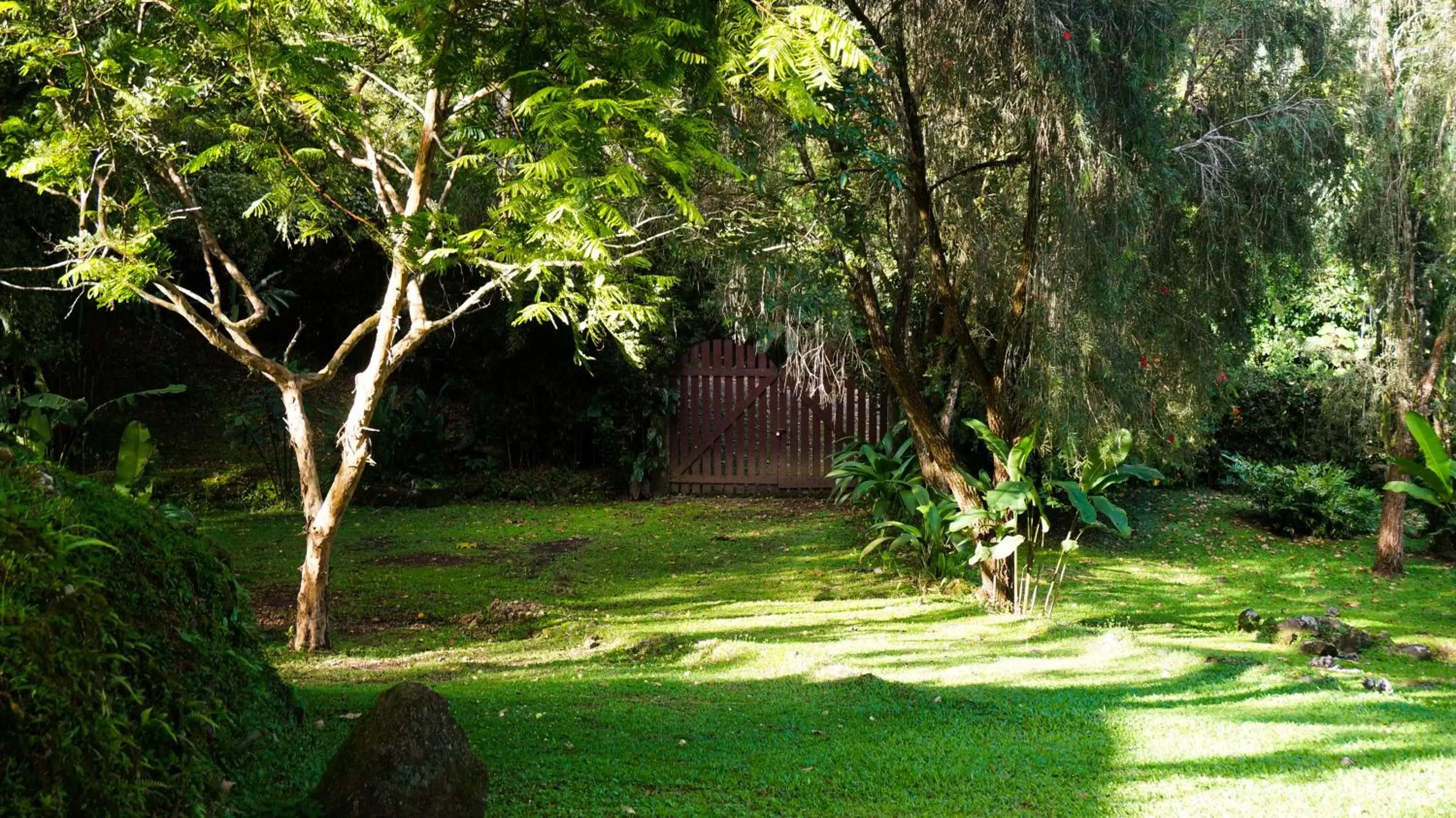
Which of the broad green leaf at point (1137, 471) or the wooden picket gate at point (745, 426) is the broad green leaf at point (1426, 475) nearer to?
the broad green leaf at point (1137, 471)

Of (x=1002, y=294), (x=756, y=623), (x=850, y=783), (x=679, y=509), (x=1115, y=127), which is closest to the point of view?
(x=850, y=783)

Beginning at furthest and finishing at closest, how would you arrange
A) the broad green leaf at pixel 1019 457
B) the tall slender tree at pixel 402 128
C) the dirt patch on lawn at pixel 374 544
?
the dirt patch on lawn at pixel 374 544 < the broad green leaf at pixel 1019 457 < the tall slender tree at pixel 402 128

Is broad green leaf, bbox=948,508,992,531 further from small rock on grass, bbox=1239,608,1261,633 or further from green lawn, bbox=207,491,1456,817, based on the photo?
small rock on grass, bbox=1239,608,1261,633

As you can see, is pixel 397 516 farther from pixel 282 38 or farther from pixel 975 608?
pixel 282 38

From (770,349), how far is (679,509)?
273 centimetres

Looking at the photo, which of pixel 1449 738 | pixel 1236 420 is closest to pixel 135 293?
pixel 1449 738

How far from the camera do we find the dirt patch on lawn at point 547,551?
10.1 m

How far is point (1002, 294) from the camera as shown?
909 cm

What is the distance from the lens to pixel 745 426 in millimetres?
14961

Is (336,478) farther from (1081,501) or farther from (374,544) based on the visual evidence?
(1081,501)

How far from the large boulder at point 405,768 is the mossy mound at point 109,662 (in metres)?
0.28

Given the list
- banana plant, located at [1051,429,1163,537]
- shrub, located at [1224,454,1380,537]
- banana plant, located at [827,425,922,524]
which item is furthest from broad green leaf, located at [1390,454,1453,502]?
shrub, located at [1224,454,1380,537]

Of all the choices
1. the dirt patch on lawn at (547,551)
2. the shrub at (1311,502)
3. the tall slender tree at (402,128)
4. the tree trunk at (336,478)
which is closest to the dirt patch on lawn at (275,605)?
the tree trunk at (336,478)

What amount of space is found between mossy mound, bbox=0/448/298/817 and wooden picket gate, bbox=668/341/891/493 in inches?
467
